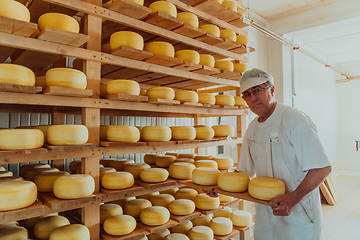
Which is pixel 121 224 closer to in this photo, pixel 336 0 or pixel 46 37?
pixel 46 37

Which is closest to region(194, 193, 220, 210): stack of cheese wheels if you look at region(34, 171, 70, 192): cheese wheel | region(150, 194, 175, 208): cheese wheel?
region(150, 194, 175, 208): cheese wheel

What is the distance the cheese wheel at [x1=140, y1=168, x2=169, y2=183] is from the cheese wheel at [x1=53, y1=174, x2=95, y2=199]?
563 mm

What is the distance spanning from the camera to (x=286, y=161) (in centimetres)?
176

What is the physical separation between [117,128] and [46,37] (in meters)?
0.77

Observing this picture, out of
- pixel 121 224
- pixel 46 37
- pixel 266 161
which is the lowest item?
pixel 121 224

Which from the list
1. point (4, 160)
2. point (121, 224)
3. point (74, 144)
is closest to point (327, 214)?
point (121, 224)

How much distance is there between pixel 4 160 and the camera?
1.39 meters

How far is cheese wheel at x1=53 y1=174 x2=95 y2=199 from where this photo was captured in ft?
5.13

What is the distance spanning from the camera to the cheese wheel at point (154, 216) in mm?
2037

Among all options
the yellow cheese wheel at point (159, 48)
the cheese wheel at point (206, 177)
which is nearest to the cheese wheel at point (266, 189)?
the cheese wheel at point (206, 177)

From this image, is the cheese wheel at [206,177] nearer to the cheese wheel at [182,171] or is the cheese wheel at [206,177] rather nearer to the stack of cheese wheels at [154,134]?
the cheese wheel at [182,171]

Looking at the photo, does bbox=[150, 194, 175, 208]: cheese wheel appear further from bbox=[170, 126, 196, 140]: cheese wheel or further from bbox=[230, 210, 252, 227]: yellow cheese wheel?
bbox=[230, 210, 252, 227]: yellow cheese wheel

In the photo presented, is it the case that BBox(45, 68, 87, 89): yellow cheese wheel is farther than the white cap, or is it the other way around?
the white cap

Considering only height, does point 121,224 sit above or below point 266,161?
below
